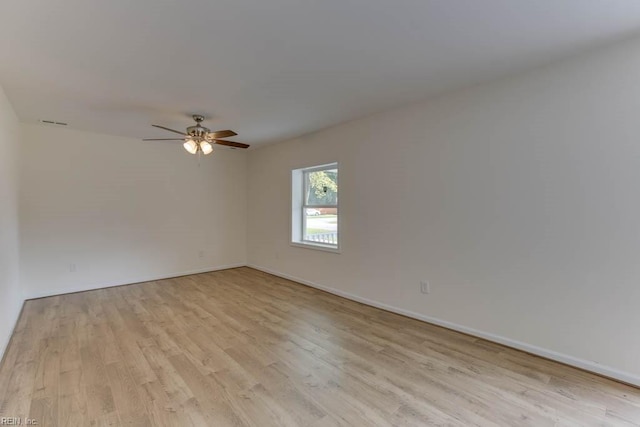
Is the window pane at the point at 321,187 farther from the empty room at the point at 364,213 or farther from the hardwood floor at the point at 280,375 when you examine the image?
the hardwood floor at the point at 280,375

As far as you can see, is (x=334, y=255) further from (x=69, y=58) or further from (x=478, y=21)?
(x=69, y=58)

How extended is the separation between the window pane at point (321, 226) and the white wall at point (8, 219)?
363 cm

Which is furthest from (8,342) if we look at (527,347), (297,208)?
(527,347)

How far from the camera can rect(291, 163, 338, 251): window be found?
4.66 meters

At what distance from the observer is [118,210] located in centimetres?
476

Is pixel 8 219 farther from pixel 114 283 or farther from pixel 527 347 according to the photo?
pixel 527 347

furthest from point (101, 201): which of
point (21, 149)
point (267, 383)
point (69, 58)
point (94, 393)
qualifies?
point (267, 383)

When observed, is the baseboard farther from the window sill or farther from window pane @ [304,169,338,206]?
window pane @ [304,169,338,206]

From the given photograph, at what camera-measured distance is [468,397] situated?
1.99 metres

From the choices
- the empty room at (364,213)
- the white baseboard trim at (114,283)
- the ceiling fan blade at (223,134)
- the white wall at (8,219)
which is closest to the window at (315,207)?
the empty room at (364,213)

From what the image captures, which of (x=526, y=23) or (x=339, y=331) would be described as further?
(x=339, y=331)

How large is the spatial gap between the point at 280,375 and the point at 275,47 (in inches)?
95.1

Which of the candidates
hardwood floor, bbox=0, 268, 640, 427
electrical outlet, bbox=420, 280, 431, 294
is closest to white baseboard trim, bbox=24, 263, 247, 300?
hardwood floor, bbox=0, 268, 640, 427

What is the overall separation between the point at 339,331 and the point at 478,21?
9.11 feet
